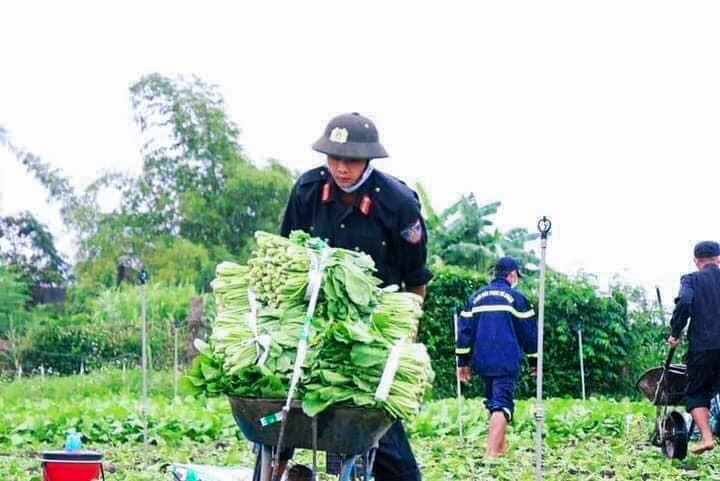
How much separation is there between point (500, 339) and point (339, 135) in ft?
22.0

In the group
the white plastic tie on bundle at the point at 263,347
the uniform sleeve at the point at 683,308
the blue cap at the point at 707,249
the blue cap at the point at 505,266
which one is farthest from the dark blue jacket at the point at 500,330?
the white plastic tie on bundle at the point at 263,347

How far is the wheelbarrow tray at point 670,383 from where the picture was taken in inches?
505

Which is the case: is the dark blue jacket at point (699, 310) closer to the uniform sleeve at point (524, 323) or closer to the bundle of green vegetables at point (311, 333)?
the uniform sleeve at point (524, 323)

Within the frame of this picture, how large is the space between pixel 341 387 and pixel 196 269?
129ft

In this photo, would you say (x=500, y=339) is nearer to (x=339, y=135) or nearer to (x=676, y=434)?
(x=676, y=434)

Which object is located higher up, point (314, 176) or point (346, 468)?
point (314, 176)

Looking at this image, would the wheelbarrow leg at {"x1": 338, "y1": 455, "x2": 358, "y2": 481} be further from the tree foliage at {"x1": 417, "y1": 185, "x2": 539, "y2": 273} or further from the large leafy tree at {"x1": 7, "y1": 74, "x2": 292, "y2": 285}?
the large leafy tree at {"x1": 7, "y1": 74, "x2": 292, "y2": 285}

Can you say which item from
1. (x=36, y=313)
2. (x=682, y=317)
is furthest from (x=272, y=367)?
(x=36, y=313)

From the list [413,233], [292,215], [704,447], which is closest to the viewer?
[413,233]

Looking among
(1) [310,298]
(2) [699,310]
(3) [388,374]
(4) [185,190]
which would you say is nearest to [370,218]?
(1) [310,298]

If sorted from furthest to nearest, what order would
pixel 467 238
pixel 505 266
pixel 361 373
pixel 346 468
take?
pixel 467 238 < pixel 505 266 < pixel 346 468 < pixel 361 373

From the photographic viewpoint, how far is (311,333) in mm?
5520

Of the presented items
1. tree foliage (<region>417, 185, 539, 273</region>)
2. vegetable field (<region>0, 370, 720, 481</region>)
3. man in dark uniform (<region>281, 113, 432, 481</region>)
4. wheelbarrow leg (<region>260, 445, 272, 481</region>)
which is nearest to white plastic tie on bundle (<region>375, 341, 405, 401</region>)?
wheelbarrow leg (<region>260, 445, 272, 481</region>)

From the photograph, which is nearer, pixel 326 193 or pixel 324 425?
pixel 324 425
